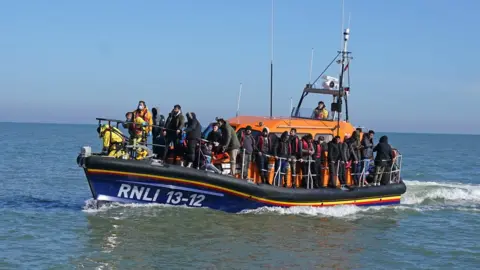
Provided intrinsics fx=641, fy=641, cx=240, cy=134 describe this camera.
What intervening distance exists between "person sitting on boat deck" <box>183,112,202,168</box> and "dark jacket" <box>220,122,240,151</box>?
553 mm

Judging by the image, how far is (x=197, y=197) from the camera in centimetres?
1249

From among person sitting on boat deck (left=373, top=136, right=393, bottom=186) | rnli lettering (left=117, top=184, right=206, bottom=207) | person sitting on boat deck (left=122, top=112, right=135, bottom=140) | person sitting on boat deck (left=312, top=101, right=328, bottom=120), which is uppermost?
person sitting on boat deck (left=312, top=101, right=328, bottom=120)

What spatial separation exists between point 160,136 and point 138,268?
4283 mm

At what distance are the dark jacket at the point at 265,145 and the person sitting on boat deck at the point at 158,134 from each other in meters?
1.98

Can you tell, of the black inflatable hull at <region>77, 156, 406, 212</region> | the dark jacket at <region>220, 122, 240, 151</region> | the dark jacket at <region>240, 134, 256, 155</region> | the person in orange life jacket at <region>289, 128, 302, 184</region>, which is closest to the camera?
the black inflatable hull at <region>77, 156, 406, 212</region>

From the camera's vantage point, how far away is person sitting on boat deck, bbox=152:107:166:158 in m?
13.2

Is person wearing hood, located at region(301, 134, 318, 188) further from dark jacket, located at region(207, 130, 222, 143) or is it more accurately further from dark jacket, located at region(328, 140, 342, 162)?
dark jacket, located at region(207, 130, 222, 143)

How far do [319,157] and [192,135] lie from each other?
301 cm

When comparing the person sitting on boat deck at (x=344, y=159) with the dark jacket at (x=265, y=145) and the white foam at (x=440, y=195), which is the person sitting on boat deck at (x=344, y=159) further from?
the white foam at (x=440, y=195)

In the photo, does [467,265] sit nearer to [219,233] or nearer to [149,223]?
[219,233]

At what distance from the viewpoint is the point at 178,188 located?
483 inches

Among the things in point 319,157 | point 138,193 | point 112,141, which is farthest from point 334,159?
point 112,141

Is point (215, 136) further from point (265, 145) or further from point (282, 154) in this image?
point (282, 154)

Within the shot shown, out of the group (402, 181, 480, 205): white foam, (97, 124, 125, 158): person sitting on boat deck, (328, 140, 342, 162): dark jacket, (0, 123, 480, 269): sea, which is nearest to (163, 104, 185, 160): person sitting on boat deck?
(97, 124, 125, 158): person sitting on boat deck
